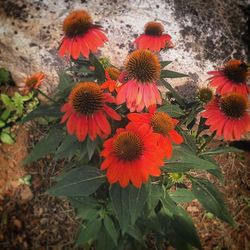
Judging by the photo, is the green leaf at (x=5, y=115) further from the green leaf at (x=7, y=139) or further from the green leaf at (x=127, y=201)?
the green leaf at (x=127, y=201)

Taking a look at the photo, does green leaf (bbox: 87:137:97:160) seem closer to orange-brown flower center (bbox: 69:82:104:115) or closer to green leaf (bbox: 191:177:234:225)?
orange-brown flower center (bbox: 69:82:104:115)

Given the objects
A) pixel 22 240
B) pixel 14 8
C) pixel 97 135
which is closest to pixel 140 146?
pixel 97 135

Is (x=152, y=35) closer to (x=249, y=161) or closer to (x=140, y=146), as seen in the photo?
(x=140, y=146)

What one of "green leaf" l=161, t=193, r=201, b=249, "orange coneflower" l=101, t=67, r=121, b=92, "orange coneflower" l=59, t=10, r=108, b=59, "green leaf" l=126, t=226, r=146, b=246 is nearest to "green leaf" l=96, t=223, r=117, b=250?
"green leaf" l=126, t=226, r=146, b=246

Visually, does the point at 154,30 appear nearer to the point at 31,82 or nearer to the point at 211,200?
the point at 31,82

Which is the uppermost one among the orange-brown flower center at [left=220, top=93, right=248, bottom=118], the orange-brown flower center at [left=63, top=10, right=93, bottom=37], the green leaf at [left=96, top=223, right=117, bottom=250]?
the orange-brown flower center at [left=63, top=10, right=93, bottom=37]

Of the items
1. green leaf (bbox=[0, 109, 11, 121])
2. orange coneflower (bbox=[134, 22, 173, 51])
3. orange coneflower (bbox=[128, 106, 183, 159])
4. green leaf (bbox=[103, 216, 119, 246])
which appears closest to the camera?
orange coneflower (bbox=[128, 106, 183, 159])
